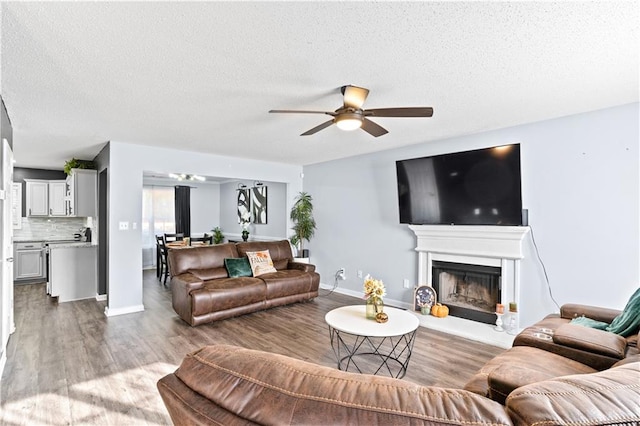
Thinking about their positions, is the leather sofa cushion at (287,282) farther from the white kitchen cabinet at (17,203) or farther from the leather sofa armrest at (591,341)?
the white kitchen cabinet at (17,203)

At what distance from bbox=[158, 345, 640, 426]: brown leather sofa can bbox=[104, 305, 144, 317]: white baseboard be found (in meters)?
4.47

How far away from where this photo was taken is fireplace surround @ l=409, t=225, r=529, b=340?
3.75 m

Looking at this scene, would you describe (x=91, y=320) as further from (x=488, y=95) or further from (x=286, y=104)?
(x=488, y=95)

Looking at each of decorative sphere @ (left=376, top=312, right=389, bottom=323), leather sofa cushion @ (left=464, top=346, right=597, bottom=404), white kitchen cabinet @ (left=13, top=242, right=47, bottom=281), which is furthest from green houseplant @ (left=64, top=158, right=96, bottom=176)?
leather sofa cushion @ (left=464, top=346, right=597, bottom=404)

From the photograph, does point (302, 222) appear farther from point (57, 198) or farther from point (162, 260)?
point (57, 198)

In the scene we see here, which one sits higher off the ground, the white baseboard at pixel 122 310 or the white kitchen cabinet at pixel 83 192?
the white kitchen cabinet at pixel 83 192

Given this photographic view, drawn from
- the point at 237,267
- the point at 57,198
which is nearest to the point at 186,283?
the point at 237,267

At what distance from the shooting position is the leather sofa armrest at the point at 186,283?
160 inches

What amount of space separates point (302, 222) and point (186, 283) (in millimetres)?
2800

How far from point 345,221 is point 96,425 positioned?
173 inches

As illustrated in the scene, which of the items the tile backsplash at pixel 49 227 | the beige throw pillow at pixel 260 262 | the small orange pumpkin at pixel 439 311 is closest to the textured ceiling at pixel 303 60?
the beige throw pillow at pixel 260 262

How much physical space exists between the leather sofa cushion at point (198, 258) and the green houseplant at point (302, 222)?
5.28ft

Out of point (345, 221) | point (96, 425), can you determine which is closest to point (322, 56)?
point (96, 425)

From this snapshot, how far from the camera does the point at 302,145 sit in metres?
4.82
